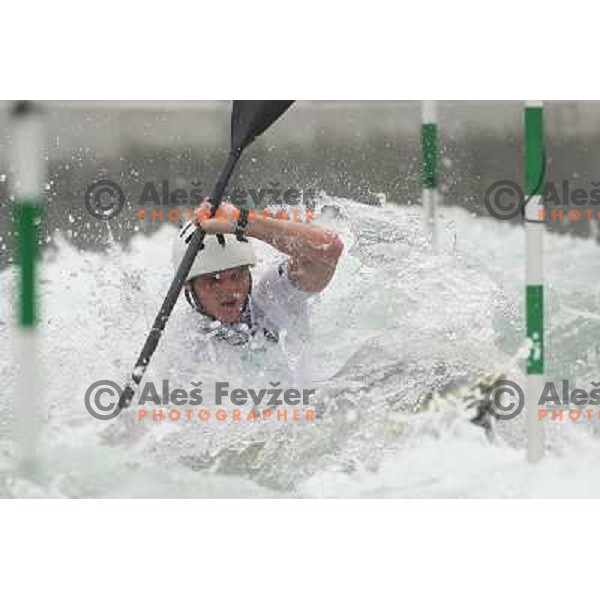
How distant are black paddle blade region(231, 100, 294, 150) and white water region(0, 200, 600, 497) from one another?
226 millimetres

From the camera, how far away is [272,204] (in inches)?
146

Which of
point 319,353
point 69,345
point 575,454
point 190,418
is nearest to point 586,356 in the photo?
point 575,454

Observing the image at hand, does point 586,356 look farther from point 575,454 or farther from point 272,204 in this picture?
point 272,204

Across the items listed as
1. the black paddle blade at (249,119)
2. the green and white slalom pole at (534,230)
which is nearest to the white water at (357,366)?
the green and white slalom pole at (534,230)

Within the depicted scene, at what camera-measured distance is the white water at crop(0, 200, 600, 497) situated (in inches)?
146

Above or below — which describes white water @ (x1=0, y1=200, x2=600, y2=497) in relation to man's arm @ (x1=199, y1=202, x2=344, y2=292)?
below

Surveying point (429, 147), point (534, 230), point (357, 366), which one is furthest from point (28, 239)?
point (534, 230)

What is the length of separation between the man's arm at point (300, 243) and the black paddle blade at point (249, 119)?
0.13m

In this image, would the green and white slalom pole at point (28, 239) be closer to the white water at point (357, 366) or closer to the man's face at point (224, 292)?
the white water at point (357, 366)

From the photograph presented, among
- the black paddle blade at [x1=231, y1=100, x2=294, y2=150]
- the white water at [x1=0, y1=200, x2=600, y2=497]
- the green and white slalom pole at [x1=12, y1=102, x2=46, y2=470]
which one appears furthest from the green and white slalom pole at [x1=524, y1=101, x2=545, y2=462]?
the green and white slalom pole at [x1=12, y1=102, x2=46, y2=470]

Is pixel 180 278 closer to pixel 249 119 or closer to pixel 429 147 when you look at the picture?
pixel 249 119

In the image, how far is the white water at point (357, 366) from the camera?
12.2ft

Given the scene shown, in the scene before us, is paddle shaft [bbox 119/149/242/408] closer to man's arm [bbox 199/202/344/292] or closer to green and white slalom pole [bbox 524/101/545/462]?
man's arm [bbox 199/202/344/292]

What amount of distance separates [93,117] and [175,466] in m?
0.73
